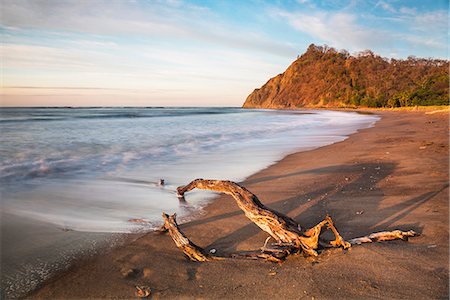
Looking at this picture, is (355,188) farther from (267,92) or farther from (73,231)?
(267,92)

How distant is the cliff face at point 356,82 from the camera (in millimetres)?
63188

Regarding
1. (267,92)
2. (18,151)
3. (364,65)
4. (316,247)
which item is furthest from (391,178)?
(267,92)

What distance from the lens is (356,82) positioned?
368 feet

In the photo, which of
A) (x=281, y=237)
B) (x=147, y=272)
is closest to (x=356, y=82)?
(x=281, y=237)

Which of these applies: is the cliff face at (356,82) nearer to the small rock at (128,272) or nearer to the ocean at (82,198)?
the ocean at (82,198)

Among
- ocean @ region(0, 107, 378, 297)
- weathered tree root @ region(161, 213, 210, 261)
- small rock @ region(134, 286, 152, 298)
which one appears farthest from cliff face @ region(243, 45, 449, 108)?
small rock @ region(134, 286, 152, 298)

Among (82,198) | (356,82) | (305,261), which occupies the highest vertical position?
(356,82)

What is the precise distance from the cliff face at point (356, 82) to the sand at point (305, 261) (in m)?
57.2

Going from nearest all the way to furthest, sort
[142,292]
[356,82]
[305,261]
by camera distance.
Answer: [142,292], [305,261], [356,82]

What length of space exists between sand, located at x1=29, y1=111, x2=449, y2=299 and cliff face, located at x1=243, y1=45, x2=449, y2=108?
57.2 meters

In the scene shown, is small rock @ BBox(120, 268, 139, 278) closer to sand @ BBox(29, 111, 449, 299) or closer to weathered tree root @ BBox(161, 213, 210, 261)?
sand @ BBox(29, 111, 449, 299)

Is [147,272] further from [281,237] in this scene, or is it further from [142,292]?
[281,237]

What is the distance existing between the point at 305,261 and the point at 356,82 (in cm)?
12164

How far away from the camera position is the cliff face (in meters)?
63.2
